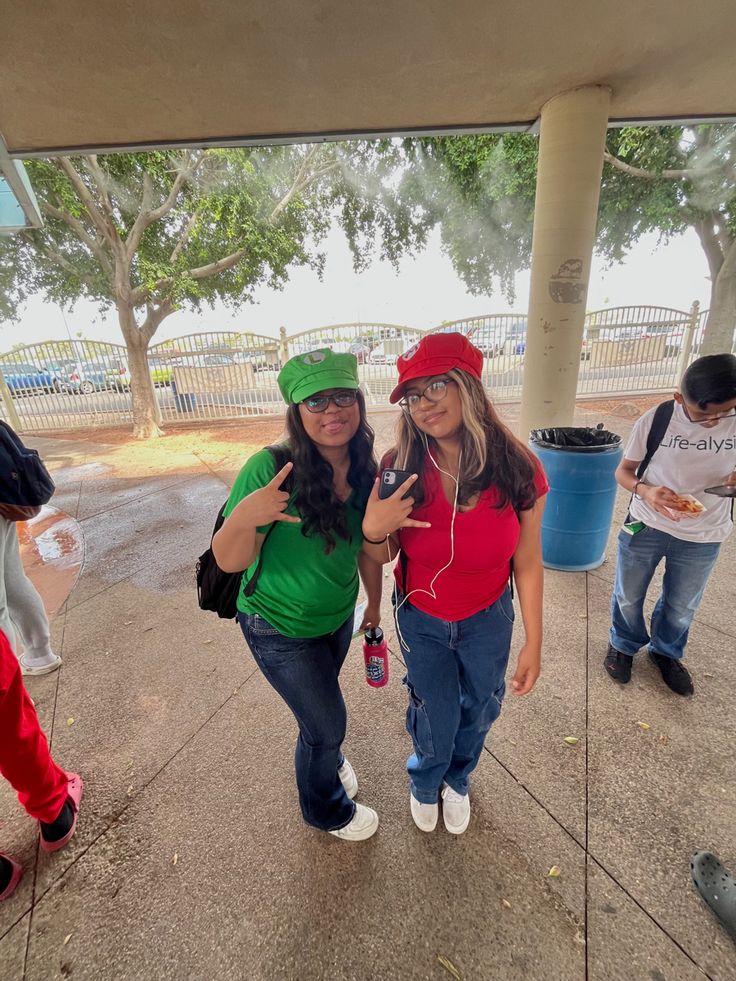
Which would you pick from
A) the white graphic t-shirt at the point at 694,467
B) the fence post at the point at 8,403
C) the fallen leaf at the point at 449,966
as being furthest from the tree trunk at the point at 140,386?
the fallen leaf at the point at 449,966

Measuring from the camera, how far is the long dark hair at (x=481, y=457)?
4.50 feet

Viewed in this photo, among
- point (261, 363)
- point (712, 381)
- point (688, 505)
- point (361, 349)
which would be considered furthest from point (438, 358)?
point (261, 363)

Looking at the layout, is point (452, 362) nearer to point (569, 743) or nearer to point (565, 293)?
point (569, 743)

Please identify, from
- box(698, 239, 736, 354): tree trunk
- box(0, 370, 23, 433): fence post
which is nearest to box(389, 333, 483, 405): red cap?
box(0, 370, 23, 433): fence post

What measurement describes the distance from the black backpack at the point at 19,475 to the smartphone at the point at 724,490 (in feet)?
10.5

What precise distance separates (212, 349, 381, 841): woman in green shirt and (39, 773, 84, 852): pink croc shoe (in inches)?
44.9

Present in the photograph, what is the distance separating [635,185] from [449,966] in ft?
43.3

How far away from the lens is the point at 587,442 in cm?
354

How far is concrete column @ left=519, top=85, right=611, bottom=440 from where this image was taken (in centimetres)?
363

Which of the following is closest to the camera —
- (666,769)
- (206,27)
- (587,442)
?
(666,769)

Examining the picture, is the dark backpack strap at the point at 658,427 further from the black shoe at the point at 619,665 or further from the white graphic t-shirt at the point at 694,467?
the black shoe at the point at 619,665

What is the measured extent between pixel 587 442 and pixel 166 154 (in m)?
9.67

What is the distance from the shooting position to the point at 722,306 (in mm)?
10383

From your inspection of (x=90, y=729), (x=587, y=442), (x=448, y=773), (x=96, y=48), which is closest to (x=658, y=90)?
(x=587, y=442)
